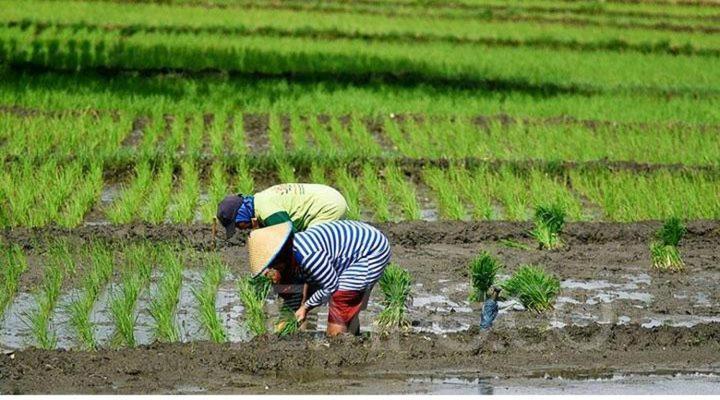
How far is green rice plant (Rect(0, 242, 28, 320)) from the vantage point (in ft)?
23.1

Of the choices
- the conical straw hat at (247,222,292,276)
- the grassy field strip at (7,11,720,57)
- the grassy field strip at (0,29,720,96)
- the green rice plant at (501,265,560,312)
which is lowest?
the green rice plant at (501,265,560,312)

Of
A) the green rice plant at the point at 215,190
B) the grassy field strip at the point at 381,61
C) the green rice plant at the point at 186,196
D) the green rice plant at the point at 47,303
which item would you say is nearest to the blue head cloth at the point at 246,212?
the green rice plant at the point at 47,303

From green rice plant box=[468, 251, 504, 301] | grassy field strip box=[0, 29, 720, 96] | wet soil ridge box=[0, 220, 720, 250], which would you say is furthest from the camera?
grassy field strip box=[0, 29, 720, 96]

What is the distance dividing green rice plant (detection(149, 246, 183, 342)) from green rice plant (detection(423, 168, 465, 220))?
2259 mm

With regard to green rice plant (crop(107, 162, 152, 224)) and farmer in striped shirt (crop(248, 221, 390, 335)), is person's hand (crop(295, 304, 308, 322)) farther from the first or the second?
green rice plant (crop(107, 162, 152, 224))

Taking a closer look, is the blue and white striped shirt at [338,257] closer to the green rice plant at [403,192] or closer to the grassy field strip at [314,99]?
the green rice plant at [403,192]

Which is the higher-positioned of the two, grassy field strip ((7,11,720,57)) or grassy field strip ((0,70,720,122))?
grassy field strip ((7,11,720,57))

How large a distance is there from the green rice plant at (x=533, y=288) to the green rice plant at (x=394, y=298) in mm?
703

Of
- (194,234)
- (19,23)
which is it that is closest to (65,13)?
(19,23)

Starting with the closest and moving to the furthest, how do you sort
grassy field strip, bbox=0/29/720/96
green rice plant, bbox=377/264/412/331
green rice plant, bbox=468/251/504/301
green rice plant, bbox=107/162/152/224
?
green rice plant, bbox=377/264/412/331
green rice plant, bbox=468/251/504/301
green rice plant, bbox=107/162/152/224
grassy field strip, bbox=0/29/720/96

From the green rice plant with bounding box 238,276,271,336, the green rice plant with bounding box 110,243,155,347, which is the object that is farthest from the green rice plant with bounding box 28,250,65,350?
the green rice plant with bounding box 238,276,271,336

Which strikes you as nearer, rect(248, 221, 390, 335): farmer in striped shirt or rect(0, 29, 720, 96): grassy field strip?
rect(248, 221, 390, 335): farmer in striped shirt

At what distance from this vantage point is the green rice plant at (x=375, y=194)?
947 cm

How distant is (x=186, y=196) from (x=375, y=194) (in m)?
1.34
